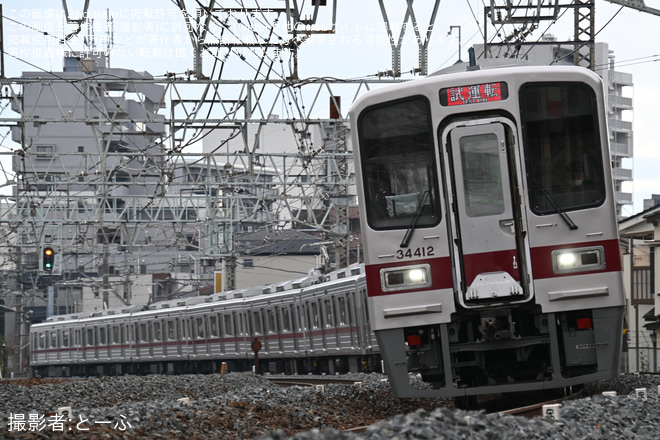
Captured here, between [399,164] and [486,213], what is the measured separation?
86 centimetres

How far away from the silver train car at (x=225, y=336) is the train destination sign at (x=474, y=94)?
473 inches

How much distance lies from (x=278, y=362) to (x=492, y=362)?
20699 millimetres

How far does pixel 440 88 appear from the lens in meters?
8.75

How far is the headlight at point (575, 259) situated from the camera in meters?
8.34

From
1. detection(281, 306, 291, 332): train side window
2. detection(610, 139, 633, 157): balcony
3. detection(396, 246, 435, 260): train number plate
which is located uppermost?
detection(610, 139, 633, 157): balcony

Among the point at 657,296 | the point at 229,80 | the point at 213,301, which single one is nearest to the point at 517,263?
the point at 229,80

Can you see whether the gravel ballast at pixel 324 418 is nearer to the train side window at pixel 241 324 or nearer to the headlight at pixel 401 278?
the headlight at pixel 401 278

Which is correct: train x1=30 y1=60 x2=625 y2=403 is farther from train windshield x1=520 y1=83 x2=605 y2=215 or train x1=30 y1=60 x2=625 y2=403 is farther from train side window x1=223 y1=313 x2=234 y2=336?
train side window x1=223 y1=313 x2=234 y2=336

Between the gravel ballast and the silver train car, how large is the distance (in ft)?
30.8

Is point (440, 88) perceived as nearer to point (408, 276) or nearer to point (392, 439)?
point (408, 276)

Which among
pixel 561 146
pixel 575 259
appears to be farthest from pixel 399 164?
pixel 575 259

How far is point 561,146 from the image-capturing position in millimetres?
8555

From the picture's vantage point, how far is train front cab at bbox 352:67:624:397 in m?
8.38

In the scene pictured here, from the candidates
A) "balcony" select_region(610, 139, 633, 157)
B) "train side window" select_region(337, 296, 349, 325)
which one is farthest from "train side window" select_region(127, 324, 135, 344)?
"balcony" select_region(610, 139, 633, 157)
